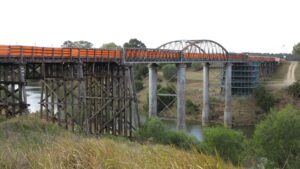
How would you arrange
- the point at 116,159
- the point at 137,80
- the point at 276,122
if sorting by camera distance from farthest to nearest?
the point at 137,80 < the point at 276,122 < the point at 116,159

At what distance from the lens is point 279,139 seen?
95.1ft

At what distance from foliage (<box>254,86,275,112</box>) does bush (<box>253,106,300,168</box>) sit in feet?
127

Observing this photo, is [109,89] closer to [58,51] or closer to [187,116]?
[58,51]

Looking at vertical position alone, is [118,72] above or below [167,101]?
above

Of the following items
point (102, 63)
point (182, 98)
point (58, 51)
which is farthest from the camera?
point (182, 98)

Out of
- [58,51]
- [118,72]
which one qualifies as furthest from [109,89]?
[58,51]

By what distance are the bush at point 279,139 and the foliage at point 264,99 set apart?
38777 mm

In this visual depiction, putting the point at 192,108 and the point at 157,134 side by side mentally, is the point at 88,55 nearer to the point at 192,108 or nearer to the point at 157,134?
the point at 157,134

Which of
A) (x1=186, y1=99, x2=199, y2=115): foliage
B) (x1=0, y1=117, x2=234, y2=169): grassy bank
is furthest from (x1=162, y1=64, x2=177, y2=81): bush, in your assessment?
(x1=0, y1=117, x2=234, y2=169): grassy bank

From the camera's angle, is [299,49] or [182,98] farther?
[299,49]

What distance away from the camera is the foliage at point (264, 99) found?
2731 inches

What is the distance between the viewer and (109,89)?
34469 mm

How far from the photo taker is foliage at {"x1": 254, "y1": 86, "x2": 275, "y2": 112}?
69375 mm

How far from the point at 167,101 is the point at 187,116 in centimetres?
436
